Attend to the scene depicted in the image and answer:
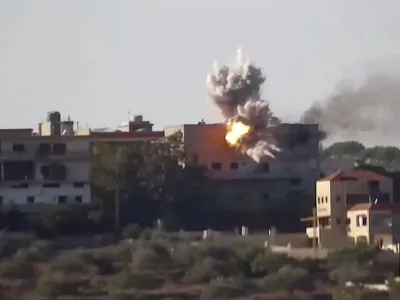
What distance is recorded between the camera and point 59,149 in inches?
3206

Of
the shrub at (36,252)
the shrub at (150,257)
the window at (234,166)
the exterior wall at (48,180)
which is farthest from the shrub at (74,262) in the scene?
the window at (234,166)

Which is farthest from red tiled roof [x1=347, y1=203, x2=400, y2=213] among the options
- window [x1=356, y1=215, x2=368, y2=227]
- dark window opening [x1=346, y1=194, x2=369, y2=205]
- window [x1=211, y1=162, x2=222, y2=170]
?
window [x1=211, y1=162, x2=222, y2=170]

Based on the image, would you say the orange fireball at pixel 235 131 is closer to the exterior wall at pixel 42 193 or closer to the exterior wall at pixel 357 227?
the exterior wall at pixel 42 193

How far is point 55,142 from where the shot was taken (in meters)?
81.4

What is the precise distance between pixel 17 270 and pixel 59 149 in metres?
17.7

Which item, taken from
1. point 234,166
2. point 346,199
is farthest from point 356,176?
point 234,166

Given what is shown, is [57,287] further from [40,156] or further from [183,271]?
[40,156]

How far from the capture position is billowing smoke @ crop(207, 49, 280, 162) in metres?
82.4

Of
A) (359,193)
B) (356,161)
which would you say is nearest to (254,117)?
(359,193)

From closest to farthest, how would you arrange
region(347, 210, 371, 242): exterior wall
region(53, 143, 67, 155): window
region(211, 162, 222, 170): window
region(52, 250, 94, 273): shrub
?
region(52, 250, 94, 273): shrub
region(347, 210, 371, 242): exterior wall
region(53, 143, 67, 155): window
region(211, 162, 222, 170): window

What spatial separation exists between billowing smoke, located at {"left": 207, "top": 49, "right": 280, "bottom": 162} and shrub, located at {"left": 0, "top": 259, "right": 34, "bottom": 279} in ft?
61.5

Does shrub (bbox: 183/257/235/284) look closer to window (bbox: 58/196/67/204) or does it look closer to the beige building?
the beige building

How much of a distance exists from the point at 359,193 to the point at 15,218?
38.5ft

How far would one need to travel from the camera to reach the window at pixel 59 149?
3201 inches
